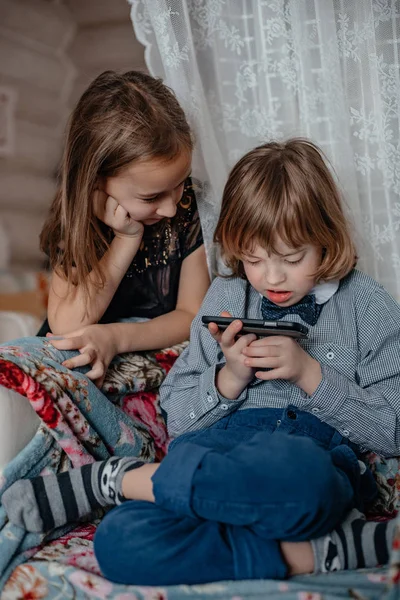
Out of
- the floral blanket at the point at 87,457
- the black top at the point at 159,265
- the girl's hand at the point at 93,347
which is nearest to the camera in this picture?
the floral blanket at the point at 87,457

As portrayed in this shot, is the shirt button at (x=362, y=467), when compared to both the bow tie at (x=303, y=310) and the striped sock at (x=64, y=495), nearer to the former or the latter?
the bow tie at (x=303, y=310)

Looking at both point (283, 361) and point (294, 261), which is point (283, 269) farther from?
point (283, 361)

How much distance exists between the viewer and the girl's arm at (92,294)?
1.54 meters

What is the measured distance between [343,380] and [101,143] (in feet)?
2.10

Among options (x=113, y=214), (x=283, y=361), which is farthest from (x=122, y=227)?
(x=283, y=361)

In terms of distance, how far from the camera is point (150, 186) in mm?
1420

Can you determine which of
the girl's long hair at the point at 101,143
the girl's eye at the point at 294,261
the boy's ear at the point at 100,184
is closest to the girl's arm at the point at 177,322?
the girl's long hair at the point at 101,143

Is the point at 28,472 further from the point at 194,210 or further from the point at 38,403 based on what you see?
the point at 194,210

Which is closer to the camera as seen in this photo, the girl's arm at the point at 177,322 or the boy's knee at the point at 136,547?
the boy's knee at the point at 136,547

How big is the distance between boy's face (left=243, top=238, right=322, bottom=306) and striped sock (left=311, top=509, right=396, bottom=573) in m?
0.42

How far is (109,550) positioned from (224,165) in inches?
35.9

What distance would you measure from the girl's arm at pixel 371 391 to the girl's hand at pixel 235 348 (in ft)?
0.38

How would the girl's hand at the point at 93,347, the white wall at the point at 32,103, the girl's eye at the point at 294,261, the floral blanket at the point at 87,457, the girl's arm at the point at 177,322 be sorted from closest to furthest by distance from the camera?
1. the floral blanket at the point at 87,457
2. the girl's eye at the point at 294,261
3. the girl's hand at the point at 93,347
4. the girl's arm at the point at 177,322
5. the white wall at the point at 32,103

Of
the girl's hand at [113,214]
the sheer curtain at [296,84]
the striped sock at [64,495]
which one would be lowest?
the striped sock at [64,495]
